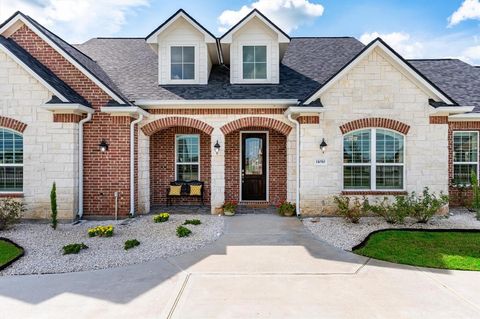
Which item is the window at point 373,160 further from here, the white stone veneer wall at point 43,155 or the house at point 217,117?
the white stone veneer wall at point 43,155

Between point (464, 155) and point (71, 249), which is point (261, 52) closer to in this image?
point (464, 155)

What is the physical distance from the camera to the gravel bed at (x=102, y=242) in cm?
601

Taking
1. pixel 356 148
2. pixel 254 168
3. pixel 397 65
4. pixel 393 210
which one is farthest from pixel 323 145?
pixel 397 65

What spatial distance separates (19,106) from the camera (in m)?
9.33

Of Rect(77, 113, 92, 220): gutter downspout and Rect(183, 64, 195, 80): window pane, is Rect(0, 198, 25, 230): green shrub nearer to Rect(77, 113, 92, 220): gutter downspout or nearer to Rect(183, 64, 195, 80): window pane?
Rect(77, 113, 92, 220): gutter downspout

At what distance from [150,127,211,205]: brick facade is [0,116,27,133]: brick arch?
4.31 metres

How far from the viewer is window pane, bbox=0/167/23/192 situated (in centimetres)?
956

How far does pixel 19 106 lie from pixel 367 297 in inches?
419

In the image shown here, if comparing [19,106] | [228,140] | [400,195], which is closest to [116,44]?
[19,106]

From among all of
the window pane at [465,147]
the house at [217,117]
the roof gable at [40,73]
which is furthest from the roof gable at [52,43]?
the window pane at [465,147]

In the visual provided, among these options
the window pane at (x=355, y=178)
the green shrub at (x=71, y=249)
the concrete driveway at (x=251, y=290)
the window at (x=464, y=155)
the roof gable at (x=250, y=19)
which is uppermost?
the roof gable at (x=250, y=19)

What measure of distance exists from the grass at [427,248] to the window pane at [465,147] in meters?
4.83

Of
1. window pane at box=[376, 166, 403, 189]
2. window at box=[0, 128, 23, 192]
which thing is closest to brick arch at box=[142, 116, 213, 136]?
window at box=[0, 128, 23, 192]

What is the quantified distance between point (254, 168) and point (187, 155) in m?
2.81
